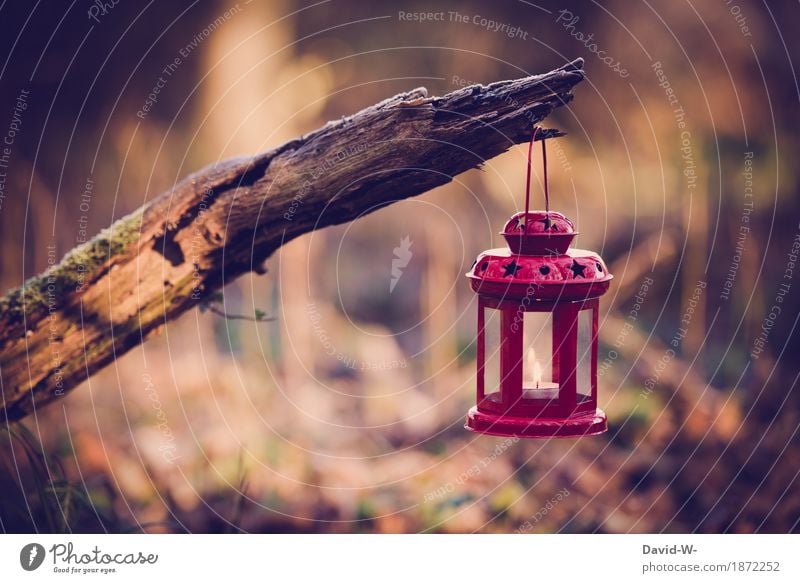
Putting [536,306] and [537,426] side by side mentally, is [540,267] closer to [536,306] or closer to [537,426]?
[536,306]

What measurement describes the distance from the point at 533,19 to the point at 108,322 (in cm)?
501

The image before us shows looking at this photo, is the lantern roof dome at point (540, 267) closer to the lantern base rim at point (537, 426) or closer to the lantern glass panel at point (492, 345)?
the lantern base rim at point (537, 426)

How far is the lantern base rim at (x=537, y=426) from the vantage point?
237 centimetres

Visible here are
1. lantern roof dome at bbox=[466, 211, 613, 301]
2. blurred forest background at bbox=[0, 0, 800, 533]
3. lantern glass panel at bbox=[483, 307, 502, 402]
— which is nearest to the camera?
lantern roof dome at bbox=[466, 211, 613, 301]

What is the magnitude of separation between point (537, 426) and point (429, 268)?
214 inches

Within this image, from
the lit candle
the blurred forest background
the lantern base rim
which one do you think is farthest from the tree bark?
the blurred forest background

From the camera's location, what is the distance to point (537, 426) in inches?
93.6

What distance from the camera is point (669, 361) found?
6.34 meters

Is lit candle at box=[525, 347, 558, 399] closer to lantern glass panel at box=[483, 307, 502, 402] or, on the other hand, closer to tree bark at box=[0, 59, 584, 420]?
tree bark at box=[0, 59, 584, 420]

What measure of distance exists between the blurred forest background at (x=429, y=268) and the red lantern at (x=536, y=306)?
2711 mm

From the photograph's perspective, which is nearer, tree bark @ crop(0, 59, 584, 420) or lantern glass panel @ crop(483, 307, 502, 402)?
tree bark @ crop(0, 59, 584, 420)

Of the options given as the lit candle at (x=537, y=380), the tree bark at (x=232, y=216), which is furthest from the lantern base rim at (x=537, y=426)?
the tree bark at (x=232, y=216)

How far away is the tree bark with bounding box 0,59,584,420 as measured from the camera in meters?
2.41

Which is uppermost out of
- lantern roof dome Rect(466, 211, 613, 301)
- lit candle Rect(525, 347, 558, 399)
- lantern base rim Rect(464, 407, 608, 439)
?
lantern roof dome Rect(466, 211, 613, 301)
